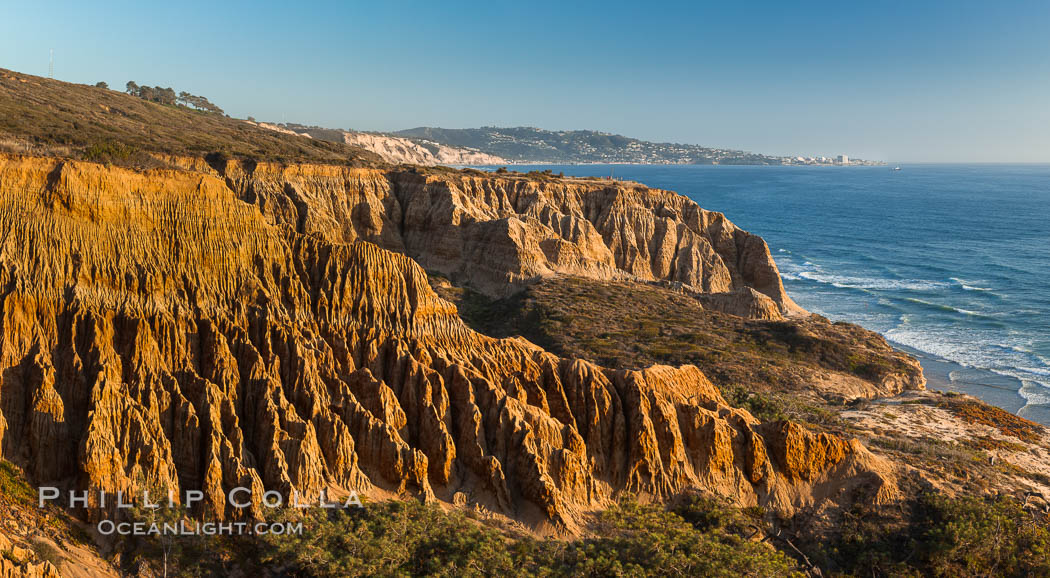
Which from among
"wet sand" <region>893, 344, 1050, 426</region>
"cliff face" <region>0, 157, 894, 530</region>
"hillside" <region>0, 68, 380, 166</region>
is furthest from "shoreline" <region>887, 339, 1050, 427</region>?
"hillside" <region>0, 68, 380, 166</region>

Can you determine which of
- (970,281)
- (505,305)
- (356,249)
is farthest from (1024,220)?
(356,249)

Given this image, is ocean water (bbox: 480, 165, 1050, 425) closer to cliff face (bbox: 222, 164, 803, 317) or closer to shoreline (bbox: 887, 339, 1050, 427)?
shoreline (bbox: 887, 339, 1050, 427)

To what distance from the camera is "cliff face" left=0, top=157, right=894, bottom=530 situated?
20.1 meters

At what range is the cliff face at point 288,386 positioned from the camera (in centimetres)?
2014

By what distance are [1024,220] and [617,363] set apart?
156030mm

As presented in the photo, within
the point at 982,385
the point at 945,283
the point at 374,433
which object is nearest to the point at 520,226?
the point at 982,385

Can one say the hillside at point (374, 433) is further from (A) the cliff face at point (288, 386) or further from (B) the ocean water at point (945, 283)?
(B) the ocean water at point (945, 283)

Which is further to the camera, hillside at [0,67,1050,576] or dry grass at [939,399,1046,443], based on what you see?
dry grass at [939,399,1046,443]

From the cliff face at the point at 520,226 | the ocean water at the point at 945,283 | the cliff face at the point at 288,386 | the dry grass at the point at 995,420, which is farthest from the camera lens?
the cliff face at the point at 520,226

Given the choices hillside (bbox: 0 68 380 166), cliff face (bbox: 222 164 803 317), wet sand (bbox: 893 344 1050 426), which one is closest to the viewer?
hillside (bbox: 0 68 380 166)

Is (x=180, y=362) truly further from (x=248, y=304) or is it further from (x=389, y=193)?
(x=389, y=193)

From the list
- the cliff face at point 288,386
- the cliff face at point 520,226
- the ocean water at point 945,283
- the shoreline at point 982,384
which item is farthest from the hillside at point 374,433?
the ocean water at point 945,283

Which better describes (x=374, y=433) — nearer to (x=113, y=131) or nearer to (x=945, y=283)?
(x=113, y=131)

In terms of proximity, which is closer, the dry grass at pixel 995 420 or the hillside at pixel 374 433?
the hillside at pixel 374 433
